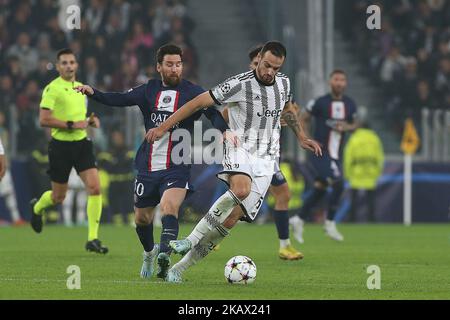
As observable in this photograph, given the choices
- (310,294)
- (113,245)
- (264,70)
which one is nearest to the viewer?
(310,294)

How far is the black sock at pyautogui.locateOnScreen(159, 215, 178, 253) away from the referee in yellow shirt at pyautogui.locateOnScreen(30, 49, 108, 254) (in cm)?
401

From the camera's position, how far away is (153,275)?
10.8 metres

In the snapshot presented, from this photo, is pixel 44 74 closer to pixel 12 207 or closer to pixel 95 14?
pixel 95 14

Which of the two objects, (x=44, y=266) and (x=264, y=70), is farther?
(x=44, y=266)

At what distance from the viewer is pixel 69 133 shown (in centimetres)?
1440

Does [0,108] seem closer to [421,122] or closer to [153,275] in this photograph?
[421,122]

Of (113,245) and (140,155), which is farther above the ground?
(140,155)

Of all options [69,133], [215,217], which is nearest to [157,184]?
[215,217]

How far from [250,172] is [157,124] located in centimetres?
98

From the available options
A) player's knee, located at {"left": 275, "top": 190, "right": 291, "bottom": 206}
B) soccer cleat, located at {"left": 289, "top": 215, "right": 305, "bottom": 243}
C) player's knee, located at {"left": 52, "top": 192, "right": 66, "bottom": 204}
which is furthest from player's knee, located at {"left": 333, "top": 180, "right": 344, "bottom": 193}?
player's knee, located at {"left": 52, "top": 192, "right": 66, "bottom": 204}

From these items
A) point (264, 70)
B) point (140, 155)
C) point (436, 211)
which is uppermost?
point (264, 70)

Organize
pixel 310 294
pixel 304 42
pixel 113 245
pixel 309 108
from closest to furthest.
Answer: pixel 310 294, pixel 113 245, pixel 309 108, pixel 304 42

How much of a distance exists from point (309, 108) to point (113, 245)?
11.5ft
